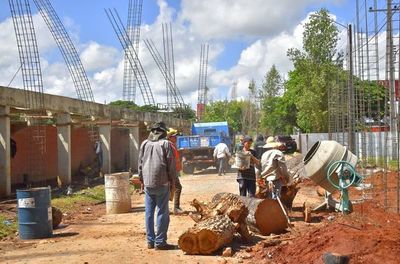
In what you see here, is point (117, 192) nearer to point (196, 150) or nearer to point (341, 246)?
point (341, 246)

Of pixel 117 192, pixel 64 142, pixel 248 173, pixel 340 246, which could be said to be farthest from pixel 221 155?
pixel 340 246

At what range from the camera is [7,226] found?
35.5 feet

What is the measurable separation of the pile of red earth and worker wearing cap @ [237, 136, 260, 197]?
2472mm

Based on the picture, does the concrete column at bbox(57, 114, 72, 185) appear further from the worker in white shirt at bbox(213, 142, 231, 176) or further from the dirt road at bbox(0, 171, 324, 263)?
the dirt road at bbox(0, 171, 324, 263)

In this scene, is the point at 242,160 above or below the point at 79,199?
above

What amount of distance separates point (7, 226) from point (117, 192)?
271cm

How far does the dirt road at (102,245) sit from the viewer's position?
7750mm

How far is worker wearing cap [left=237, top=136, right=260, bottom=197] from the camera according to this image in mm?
11062

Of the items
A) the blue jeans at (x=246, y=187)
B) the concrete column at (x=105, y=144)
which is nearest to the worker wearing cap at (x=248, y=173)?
the blue jeans at (x=246, y=187)

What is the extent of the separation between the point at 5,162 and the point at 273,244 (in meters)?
10.5

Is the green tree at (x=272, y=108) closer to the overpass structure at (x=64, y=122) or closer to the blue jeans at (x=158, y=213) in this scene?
the overpass structure at (x=64, y=122)

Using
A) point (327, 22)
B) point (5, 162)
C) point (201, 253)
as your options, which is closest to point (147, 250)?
point (201, 253)

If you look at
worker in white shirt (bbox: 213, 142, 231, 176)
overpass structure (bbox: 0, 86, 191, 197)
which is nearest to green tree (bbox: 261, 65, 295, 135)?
overpass structure (bbox: 0, 86, 191, 197)

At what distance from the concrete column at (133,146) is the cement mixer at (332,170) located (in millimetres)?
18996
